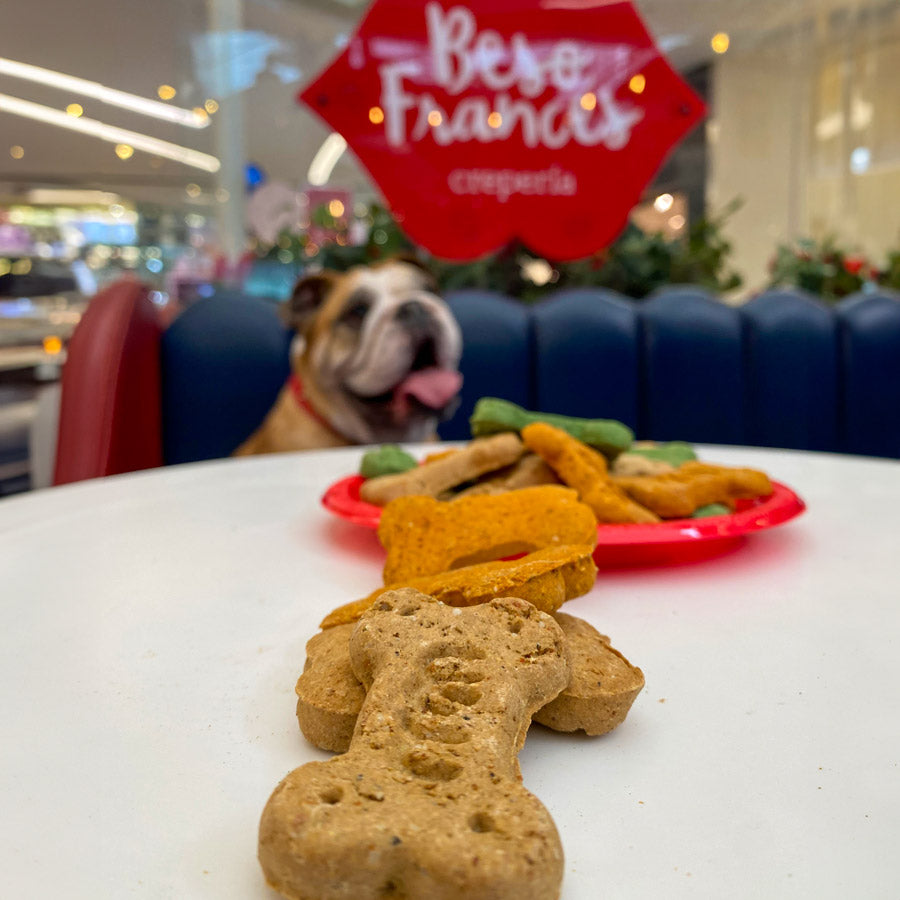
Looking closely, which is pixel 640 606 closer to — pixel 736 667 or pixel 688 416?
pixel 736 667

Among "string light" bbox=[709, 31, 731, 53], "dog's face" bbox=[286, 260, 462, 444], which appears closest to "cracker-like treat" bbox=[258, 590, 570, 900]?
"dog's face" bbox=[286, 260, 462, 444]

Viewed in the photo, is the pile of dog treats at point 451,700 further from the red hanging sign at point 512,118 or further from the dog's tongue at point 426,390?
the red hanging sign at point 512,118

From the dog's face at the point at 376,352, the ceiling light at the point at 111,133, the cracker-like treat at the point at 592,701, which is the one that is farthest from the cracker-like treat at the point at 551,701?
the ceiling light at the point at 111,133

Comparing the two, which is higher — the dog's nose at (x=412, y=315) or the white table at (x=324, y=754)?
the dog's nose at (x=412, y=315)

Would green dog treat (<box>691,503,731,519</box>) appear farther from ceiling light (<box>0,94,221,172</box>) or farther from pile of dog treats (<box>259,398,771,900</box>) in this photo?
ceiling light (<box>0,94,221,172</box>)

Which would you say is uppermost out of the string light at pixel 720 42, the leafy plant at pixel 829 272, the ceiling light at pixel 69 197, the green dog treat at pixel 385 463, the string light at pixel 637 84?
the string light at pixel 720 42

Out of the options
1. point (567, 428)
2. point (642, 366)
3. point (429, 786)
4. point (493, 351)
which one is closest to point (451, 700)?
point (429, 786)

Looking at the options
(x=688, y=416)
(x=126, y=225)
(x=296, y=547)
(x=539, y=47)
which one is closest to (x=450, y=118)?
(x=539, y=47)
